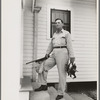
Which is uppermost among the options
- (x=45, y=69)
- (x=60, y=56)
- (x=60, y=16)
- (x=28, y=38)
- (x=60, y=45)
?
(x=60, y=16)

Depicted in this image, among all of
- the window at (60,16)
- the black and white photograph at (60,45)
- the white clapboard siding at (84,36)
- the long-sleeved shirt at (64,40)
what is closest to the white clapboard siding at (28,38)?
the black and white photograph at (60,45)

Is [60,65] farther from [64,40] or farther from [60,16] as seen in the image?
[60,16]

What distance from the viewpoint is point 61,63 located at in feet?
6.76

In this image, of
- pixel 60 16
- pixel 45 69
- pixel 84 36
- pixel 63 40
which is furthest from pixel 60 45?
pixel 84 36

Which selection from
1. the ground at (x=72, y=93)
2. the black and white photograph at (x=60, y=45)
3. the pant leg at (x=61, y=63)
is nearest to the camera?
the ground at (x=72, y=93)

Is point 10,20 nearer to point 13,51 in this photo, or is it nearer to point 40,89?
point 13,51

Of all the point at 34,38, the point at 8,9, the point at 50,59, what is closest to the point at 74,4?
the point at 34,38

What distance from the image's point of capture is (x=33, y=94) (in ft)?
6.35

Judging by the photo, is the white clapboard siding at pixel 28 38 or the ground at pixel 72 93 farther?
the white clapboard siding at pixel 28 38

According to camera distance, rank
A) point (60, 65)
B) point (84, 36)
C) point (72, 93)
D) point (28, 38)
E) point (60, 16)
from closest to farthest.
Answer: point (60, 65) → point (72, 93) → point (60, 16) → point (28, 38) → point (84, 36)

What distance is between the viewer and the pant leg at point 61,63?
2.01 metres

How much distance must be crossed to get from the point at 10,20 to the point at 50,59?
147 cm

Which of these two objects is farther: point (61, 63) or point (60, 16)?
point (60, 16)

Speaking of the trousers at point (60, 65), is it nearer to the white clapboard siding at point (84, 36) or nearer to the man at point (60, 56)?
the man at point (60, 56)
